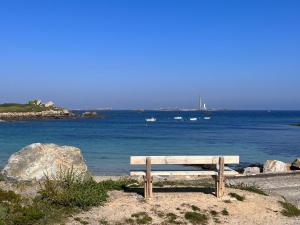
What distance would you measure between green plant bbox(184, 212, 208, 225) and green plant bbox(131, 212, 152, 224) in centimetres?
93

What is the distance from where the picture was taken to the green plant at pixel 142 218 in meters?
11.5

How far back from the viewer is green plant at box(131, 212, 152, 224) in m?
11.5

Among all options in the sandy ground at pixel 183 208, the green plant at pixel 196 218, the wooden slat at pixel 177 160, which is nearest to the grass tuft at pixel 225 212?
the sandy ground at pixel 183 208

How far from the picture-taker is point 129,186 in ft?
49.5

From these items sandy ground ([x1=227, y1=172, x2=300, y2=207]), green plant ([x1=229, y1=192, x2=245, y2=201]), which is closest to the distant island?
sandy ground ([x1=227, y1=172, x2=300, y2=207])

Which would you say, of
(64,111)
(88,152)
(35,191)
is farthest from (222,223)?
(64,111)

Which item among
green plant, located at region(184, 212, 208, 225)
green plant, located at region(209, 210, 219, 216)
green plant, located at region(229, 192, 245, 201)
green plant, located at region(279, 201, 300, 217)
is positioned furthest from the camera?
green plant, located at region(229, 192, 245, 201)

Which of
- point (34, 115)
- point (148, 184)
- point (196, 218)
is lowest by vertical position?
point (34, 115)

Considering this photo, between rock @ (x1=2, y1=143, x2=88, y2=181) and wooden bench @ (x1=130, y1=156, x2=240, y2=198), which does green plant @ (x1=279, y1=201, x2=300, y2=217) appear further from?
rock @ (x1=2, y1=143, x2=88, y2=181)

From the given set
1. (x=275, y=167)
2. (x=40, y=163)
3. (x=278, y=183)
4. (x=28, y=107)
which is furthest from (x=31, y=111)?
(x=40, y=163)

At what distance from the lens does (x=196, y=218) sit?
39.0ft

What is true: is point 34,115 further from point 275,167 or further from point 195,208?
point 195,208

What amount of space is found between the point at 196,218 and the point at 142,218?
4.29 ft

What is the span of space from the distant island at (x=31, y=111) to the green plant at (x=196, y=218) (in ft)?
401
